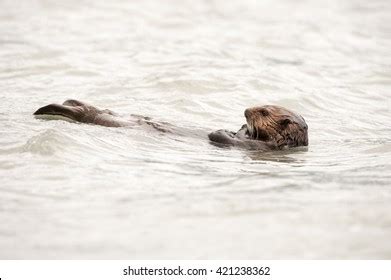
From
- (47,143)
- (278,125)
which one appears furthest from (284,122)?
(47,143)

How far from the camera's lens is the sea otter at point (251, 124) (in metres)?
8.43

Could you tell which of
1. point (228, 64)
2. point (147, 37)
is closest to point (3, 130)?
point (228, 64)

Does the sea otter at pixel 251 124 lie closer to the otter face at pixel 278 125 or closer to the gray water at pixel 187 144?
the otter face at pixel 278 125

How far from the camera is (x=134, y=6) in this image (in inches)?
786

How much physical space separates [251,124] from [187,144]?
0.74m

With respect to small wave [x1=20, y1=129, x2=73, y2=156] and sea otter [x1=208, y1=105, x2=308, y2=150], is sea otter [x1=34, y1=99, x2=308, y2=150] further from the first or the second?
small wave [x1=20, y1=129, x2=73, y2=156]

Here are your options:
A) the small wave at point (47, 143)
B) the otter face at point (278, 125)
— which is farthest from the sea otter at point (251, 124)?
the small wave at point (47, 143)

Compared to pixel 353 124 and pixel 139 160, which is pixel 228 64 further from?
pixel 139 160

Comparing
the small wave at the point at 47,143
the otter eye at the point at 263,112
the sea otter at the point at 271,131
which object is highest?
the otter eye at the point at 263,112

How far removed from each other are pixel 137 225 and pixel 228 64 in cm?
900

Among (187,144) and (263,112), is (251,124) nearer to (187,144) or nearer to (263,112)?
(263,112)

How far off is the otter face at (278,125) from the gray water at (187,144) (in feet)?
0.57
